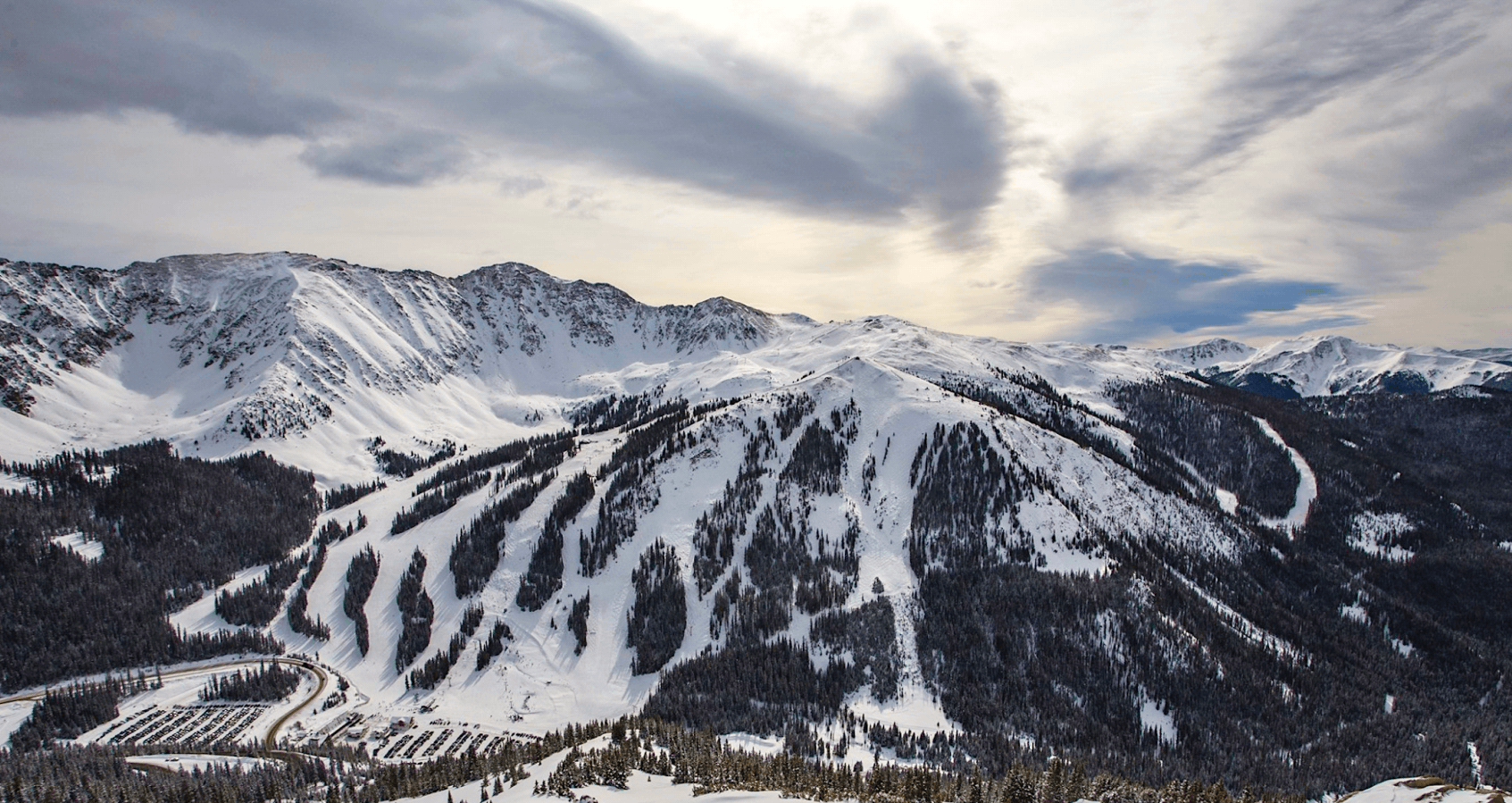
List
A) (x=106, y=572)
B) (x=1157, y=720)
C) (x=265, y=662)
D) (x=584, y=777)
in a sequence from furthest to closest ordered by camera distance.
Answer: (x=106, y=572) → (x=265, y=662) → (x=1157, y=720) → (x=584, y=777)

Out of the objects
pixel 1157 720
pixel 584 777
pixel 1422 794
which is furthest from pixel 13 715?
pixel 1157 720

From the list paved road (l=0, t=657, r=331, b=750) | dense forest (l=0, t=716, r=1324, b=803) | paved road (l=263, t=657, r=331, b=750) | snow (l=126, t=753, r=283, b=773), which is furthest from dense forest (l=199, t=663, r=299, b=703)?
snow (l=126, t=753, r=283, b=773)

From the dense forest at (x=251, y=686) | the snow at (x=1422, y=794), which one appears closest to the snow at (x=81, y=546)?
the dense forest at (x=251, y=686)

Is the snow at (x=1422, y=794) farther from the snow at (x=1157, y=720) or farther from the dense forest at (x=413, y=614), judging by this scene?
the dense forest at (x=413, y=614)

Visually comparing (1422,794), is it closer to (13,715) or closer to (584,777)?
(584,777)

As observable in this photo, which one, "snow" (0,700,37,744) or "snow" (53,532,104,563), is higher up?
"snow" (53,532,104,563)

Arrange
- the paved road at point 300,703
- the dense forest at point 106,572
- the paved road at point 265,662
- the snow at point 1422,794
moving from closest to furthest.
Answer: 1. the snow at point 1422,794
2. the paved road at point 300,703
3. the paved road at point 265,662
4. the dense forest at point 106,572

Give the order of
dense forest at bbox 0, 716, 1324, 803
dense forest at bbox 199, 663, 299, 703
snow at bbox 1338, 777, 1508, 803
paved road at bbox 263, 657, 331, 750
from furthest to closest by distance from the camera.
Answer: dense forest at bbox 199, 663, 299, 703 → paved road at bbox 263, 657, 331, 750 → dense forest at bbox 0, 716, 1324, 803 → snow at bbox 1338, 777, 1508, 803

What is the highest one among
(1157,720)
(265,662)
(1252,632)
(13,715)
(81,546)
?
(81,546)

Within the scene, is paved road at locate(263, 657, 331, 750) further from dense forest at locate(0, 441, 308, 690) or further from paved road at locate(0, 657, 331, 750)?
dense forest at locate(0, 441, 308, 690)

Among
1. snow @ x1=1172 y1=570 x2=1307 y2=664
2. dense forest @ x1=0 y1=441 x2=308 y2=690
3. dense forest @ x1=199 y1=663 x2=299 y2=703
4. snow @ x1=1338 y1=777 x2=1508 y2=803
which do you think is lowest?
snow @ x1=1172 y1=570 x2=1307 y2=664

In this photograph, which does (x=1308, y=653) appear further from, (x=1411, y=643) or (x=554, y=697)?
(x=554, y=697)
